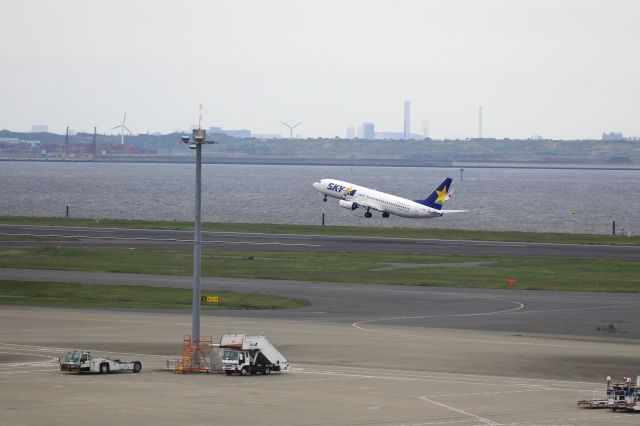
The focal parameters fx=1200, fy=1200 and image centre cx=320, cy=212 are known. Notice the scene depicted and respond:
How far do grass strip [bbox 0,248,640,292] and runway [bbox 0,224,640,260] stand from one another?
5956 mm

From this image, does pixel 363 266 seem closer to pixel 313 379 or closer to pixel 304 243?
pixel 304 243

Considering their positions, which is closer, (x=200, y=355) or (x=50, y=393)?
(x=50, y=393)

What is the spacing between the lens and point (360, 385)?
2180 inches

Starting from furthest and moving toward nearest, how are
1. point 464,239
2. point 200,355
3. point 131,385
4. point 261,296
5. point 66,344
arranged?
1. point 464,239
2. point 261,296
3. point 66,344
4. point 200,355
5. point 131,385

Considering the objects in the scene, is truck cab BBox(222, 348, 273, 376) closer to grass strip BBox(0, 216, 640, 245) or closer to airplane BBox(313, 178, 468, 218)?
grass strip BBox(0, 216, 640, 245)

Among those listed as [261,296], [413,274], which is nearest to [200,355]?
[261,296]

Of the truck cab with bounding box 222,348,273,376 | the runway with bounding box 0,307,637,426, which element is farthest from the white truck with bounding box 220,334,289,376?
the runway with bounding box 0,307,637,426

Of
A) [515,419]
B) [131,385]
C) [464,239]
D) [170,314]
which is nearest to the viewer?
[515,419]

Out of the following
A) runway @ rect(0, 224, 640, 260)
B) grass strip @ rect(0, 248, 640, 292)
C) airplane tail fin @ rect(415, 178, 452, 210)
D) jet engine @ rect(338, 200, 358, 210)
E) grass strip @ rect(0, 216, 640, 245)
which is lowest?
grass strip @ rect(0, 248, 640, 292)

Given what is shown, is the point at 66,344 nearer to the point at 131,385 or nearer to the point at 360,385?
the point at 131,385

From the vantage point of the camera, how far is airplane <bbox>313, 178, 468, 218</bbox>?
571 ft

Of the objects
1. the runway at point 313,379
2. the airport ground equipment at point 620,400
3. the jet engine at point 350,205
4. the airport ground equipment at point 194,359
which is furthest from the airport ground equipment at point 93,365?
the jet engine at point 350,205

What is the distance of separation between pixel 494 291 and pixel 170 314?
2797 cm

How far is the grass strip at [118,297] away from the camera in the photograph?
86.9 metres
